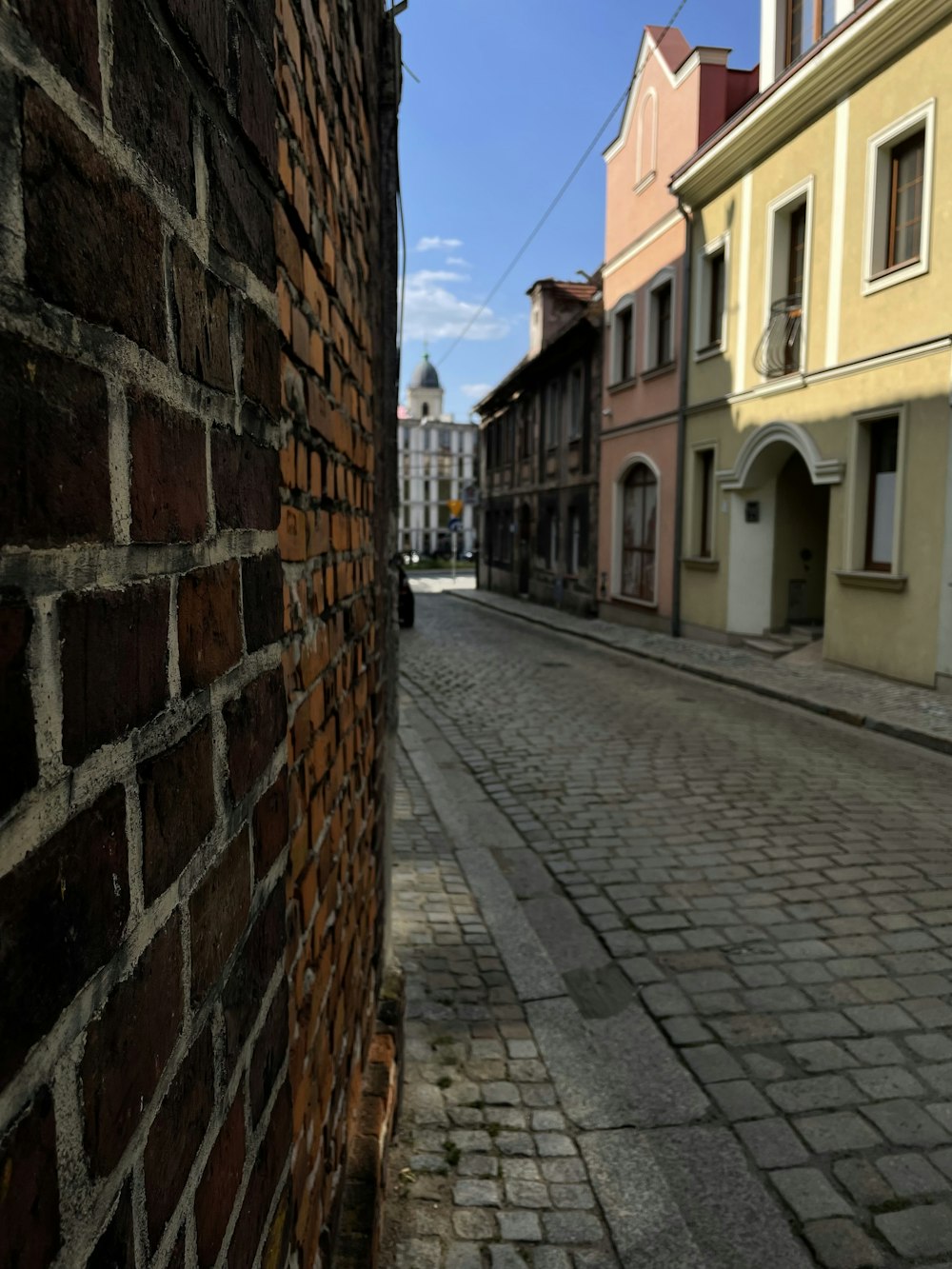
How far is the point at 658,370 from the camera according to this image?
16531 millimetres

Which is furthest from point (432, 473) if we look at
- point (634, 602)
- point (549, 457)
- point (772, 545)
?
point (772, 545)

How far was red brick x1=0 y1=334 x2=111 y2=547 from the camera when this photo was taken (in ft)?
1.43

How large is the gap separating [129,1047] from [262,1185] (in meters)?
0.47

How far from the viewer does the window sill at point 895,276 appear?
32.3 feet

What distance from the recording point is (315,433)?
1561 mm

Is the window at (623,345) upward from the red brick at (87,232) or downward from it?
upward

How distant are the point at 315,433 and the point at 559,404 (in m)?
22.1

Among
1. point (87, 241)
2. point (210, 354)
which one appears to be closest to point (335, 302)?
point (210, 354)

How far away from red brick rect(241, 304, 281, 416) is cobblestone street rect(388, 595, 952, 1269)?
6.86ft

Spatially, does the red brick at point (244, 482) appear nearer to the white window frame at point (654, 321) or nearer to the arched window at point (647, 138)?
the white window frame at point (654, 321)

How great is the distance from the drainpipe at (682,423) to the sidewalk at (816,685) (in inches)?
27.5

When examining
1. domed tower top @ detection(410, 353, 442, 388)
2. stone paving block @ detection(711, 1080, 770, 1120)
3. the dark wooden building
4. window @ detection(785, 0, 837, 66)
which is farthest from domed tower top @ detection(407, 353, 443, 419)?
stone paving block @ detection(711, 1080, 770, 1120)

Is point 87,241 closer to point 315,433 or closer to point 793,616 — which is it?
point 315,433

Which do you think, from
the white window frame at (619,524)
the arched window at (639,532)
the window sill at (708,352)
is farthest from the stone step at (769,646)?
the window sill at (708,352)
